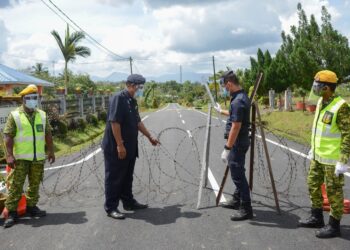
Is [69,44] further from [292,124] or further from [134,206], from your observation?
[134,206]

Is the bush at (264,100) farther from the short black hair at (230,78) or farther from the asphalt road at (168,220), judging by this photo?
the short black hair at (230,78)

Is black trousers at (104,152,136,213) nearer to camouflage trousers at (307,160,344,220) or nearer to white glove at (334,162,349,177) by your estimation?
camouflage trousers at (307,160,344,220)

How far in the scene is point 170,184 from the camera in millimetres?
7691

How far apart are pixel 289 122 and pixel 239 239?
54.1 feet

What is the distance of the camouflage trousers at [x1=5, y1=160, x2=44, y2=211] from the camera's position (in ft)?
18.7

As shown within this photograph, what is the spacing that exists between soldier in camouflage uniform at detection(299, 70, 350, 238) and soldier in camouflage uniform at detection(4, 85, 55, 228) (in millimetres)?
3789

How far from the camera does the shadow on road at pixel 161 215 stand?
18.4ft

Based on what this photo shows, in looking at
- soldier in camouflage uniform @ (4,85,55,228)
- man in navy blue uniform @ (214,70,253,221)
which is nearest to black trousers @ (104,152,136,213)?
soldier in camouflage uniform @ (4,85,55,228)

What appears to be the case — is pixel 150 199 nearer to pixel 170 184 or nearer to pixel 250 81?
pixel 170 184

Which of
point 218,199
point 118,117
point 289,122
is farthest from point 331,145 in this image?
point 289,122

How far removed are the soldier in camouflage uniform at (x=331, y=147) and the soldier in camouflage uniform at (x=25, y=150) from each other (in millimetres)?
3789

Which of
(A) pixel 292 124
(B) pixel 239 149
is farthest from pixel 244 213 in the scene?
(A) pixel 292 124

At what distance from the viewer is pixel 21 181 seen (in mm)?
5766

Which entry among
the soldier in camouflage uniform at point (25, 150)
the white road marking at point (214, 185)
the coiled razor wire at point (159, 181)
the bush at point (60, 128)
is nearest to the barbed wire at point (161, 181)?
the coiled razor wire at point (159, 181)
